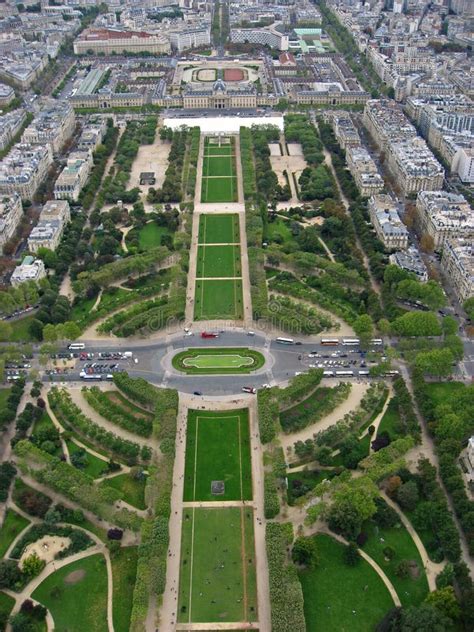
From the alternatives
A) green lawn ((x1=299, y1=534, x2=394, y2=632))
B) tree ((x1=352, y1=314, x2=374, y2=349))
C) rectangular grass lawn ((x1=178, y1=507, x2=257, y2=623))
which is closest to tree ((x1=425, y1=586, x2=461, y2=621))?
green lawn ((x1=299, y1=534, x2=394, y2=632))

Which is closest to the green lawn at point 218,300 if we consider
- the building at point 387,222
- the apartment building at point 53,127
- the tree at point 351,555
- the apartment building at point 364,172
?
the building at point 387,222

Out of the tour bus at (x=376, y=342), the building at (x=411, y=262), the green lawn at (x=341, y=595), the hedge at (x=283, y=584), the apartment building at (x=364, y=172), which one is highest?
the apartment building at (x=364, y=172)

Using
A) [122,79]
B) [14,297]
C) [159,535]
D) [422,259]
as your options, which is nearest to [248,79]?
[122,79]

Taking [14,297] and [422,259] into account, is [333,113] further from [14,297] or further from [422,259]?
[14,297]

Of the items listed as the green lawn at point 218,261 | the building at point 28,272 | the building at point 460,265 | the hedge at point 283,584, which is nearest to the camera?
the hedge at point 283,584

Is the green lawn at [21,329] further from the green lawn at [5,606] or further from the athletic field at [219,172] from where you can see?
the athletic field at [219,172]

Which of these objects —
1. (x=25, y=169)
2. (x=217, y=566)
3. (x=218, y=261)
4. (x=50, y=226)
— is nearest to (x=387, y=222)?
(x=218, y=261)

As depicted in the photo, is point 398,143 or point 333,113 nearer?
point 398,143
